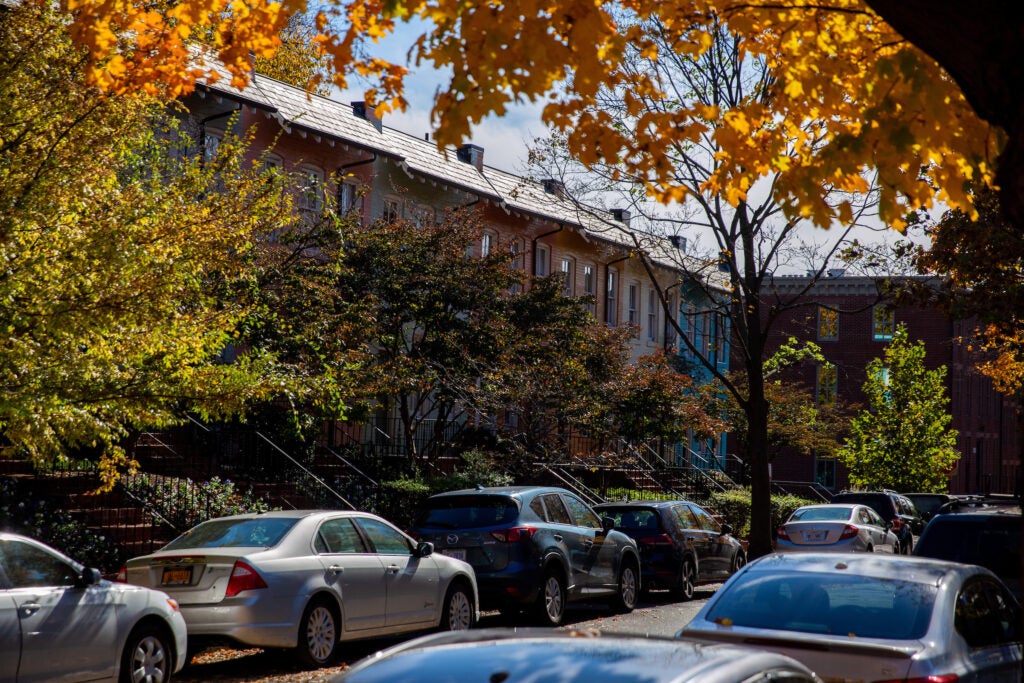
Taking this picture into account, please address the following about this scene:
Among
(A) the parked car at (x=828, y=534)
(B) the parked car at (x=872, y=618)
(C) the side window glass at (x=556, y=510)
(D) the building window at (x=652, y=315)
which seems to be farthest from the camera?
(D) the building window at (x=652, y=315)

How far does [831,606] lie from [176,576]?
6434 mm

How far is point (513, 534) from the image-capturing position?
14625 millimetres

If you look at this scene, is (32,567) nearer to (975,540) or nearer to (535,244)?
(975,540)

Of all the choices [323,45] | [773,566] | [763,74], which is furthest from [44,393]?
[763,74]

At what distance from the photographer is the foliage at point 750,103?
6801mm

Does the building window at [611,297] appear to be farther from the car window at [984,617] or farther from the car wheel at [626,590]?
the car window at [984,617]

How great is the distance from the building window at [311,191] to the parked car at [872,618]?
17348mm

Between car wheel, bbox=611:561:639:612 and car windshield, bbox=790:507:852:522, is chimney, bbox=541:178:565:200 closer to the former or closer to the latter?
car windshield, bbox=790:507:852:522

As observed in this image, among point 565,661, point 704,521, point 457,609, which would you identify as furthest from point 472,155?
point 565,661

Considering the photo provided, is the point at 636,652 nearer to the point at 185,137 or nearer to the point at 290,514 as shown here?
the point at 290,514

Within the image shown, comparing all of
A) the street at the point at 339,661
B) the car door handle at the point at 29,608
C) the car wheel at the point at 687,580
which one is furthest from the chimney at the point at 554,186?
the car door handle at the point at 29,608

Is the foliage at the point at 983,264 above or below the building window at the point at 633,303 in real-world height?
below

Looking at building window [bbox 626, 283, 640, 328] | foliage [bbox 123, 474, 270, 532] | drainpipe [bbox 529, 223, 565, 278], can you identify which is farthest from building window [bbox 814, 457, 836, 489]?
foliage [bbox 123, 474, 270, 532]

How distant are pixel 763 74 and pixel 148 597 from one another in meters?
15.0
